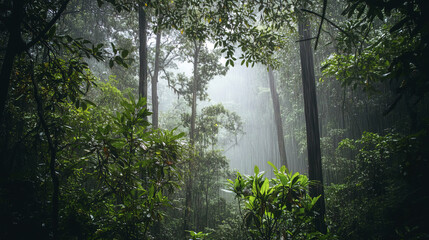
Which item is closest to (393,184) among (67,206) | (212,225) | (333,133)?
(67,206)

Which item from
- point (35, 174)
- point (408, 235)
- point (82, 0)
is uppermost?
point (82, 0)

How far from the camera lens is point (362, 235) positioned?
10.3 ft

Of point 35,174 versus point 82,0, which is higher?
point 82,0

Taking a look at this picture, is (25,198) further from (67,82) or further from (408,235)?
(408,235)

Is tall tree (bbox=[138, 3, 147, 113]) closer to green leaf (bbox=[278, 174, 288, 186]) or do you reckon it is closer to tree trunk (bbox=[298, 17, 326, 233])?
tree trunk (bbox=[298, 17, 326, 233])

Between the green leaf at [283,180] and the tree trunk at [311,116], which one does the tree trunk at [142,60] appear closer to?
the tree trunk at [311,116]

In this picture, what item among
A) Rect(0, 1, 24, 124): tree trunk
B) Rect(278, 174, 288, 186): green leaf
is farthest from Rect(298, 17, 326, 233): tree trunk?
Rect(0, 1, 24, 124): tree trunk

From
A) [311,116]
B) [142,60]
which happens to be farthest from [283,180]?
[142,60]

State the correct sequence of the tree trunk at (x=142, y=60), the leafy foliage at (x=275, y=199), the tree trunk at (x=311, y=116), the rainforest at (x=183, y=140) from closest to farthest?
the rainforest at (x=183, y=140) → the leafy foliage at (x=275, y=199) → the tree trunk at (x=311, y=116) → the tree trunk at (x=142, y=60)

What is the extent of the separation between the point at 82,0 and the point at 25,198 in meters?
11.3

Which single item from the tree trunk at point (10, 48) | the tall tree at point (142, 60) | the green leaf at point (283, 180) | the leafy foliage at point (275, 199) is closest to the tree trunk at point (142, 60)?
the tall tree at point (142, 60)

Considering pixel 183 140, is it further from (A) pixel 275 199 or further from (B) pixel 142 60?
(B) pixel 142 60

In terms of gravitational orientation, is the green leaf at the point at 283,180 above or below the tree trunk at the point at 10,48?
below

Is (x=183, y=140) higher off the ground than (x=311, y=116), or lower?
lower
